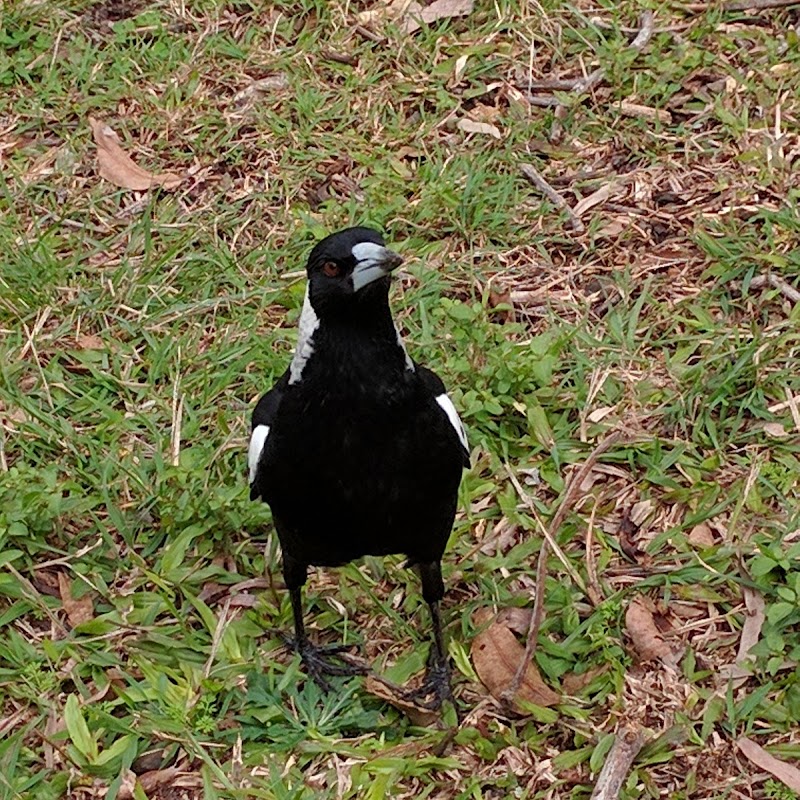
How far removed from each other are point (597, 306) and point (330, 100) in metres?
1.71

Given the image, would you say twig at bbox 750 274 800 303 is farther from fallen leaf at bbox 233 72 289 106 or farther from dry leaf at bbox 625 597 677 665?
fallen leaf at bbox 233 72 289 106

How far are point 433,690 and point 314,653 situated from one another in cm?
37

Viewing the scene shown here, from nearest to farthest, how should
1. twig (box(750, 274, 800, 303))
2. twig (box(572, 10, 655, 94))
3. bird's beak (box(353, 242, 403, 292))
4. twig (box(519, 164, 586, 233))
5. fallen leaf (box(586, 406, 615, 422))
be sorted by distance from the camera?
bird's beak (box(353, 242, 403, 292))
fallen leaf (box(586, 406, 615, 422))
twig (box(750, 274, 800, 303))
twig (box(519, 164, 586, 233))
twig (box(572, 10, 655, 94))

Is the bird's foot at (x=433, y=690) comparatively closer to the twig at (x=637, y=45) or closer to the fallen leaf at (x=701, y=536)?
the fallen leaf at (x=701, y=536)

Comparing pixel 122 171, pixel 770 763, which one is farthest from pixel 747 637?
pixel 122 171

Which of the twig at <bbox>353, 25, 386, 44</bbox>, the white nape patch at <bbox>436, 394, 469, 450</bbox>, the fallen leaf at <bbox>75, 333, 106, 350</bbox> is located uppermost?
the white nape patch at <bbox>436, 394, 469, 450</bbox>

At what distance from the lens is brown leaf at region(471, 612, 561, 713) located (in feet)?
10.9

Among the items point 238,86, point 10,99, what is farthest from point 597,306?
point 10,99

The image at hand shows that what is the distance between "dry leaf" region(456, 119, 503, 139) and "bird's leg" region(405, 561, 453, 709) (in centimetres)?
256

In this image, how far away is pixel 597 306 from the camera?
4.59 m

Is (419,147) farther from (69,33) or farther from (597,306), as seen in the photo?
(69,33)

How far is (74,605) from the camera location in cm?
368

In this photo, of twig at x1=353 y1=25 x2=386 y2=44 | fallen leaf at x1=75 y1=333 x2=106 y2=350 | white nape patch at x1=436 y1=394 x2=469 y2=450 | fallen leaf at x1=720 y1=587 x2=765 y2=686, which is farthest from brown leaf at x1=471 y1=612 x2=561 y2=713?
twig at x1=353 y1=25 x2=386 y2=44

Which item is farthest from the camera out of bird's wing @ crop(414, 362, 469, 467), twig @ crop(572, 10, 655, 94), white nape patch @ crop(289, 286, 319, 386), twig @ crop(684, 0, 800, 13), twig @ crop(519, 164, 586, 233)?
twig @ crop(684, 0, 800, 13)
